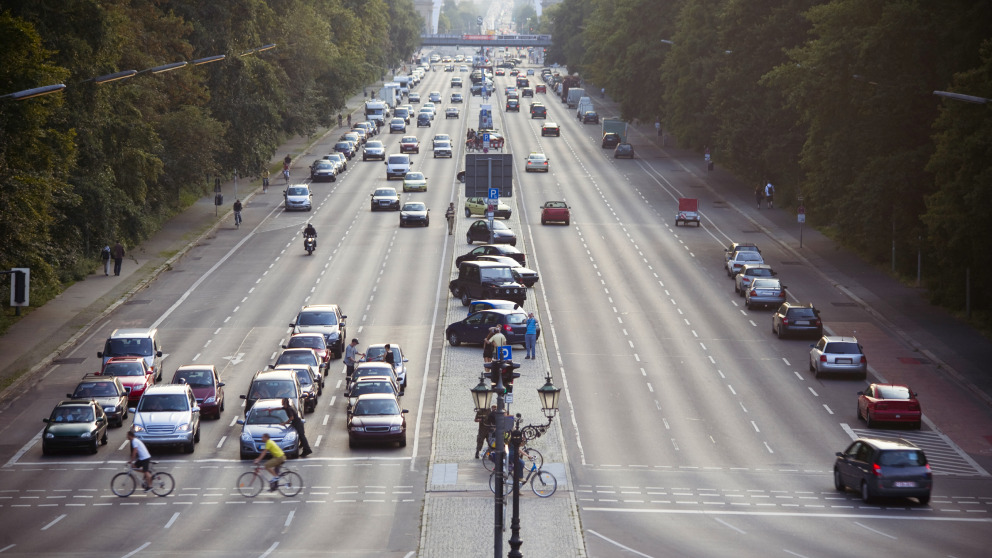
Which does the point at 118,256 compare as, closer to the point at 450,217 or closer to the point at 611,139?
the point at 450,217

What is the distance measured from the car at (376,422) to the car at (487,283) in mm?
18450

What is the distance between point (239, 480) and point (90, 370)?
53.0 feet

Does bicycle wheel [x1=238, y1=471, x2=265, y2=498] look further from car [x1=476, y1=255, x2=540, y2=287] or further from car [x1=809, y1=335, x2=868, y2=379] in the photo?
car [x1=476, y1=255, x2=540, y2=287]

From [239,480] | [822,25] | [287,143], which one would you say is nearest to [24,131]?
[239,480]

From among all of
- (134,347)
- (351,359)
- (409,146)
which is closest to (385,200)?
(409,146)

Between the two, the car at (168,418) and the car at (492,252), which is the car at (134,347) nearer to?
the car at (168,418)

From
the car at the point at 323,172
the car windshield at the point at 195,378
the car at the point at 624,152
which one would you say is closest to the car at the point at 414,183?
the car at the point at 323,172

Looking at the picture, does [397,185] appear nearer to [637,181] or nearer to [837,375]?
[637,181]

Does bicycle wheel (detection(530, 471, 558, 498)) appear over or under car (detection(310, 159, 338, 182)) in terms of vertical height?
over

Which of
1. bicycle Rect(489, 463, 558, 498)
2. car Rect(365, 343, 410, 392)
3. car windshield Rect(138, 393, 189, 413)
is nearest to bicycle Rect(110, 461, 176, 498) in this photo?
car windshield Rect(138, 393, 189, 413)

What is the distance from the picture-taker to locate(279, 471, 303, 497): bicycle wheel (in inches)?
1269

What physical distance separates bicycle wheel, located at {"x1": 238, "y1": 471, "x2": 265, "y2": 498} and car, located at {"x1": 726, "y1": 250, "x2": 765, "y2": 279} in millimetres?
35578

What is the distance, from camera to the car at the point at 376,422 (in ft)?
121

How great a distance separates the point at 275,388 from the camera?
130 feet
